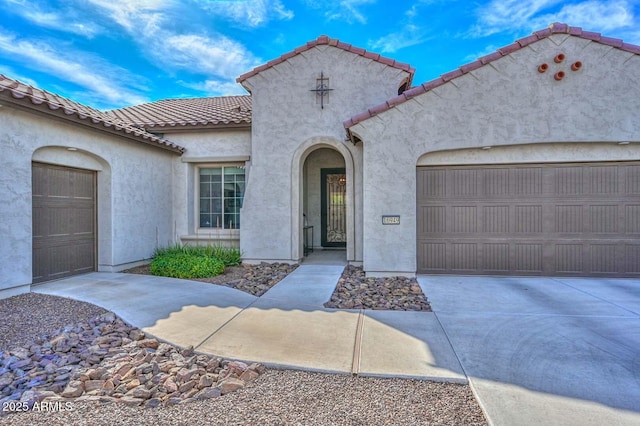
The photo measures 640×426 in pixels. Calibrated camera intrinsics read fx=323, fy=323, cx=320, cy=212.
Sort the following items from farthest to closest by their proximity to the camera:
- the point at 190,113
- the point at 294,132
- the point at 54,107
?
1. the point at 190,113
2. the point at 294,132
3. the point at 54,107

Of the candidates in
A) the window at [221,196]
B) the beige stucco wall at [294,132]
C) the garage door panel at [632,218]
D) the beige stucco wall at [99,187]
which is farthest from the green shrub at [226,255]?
the garage door panel at [632,218]

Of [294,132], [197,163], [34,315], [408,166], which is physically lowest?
[34,315]

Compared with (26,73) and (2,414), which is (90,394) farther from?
(26,73)

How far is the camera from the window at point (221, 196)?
35.9 ft

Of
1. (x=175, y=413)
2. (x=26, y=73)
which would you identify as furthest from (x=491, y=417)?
(x=26, y=73)

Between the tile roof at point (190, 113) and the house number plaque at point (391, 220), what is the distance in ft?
17.3

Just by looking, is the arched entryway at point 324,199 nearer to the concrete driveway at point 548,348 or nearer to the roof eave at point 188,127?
the roof eave at point 188,127

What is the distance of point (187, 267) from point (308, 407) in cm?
604

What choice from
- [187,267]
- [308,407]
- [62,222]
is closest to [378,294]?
[308,407]

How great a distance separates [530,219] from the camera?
25.4 ft

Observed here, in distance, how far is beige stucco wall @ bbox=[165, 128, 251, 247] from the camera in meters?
10.5

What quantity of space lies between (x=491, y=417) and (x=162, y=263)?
7.80 m

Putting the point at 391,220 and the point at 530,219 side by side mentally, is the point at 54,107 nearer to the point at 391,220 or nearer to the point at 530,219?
the point at 391,220

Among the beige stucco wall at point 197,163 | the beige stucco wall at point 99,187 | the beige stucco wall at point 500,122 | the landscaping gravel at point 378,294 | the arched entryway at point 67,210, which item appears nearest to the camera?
the landscaping gravel at point 378,294
